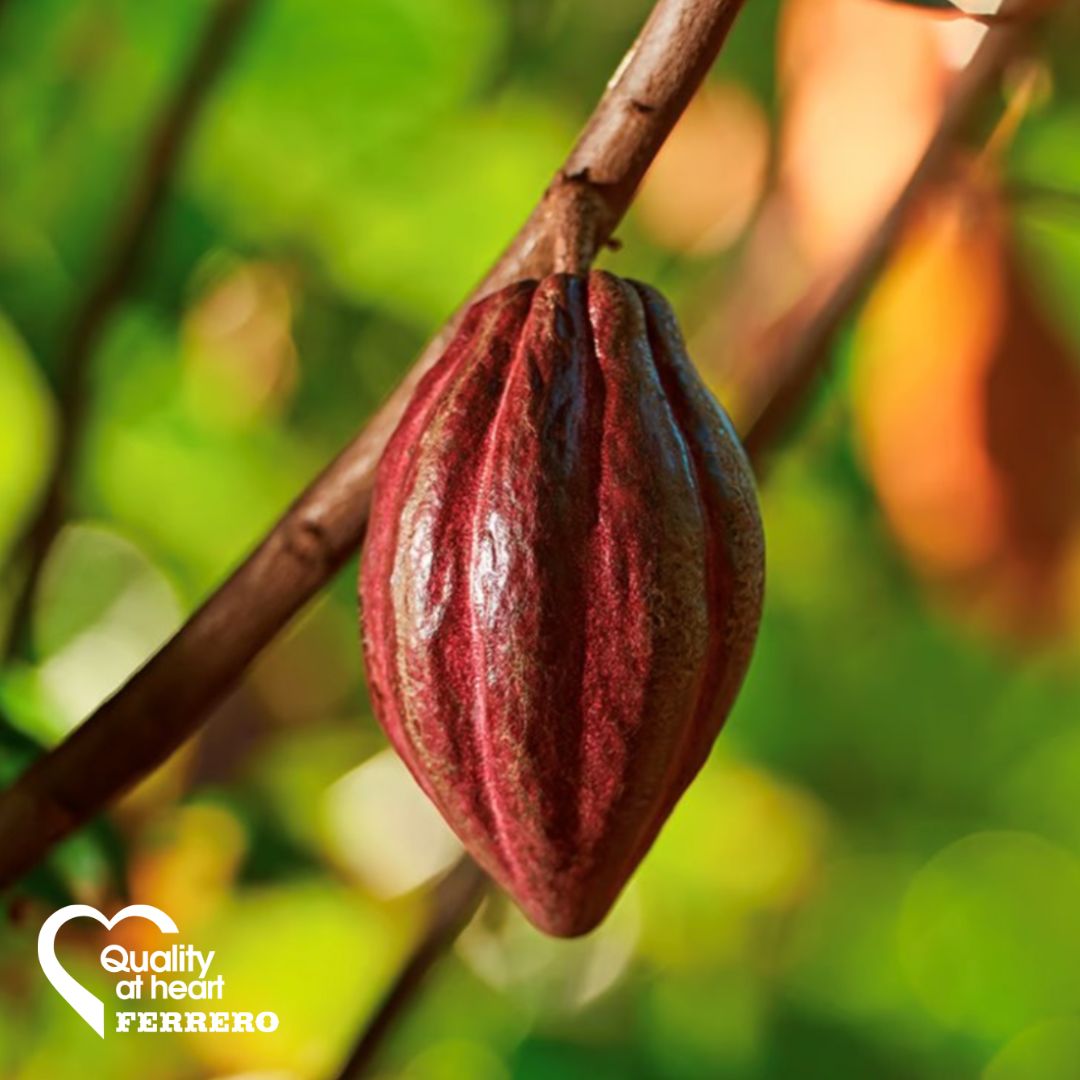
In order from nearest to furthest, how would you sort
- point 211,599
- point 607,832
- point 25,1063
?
point 607,832 → point 211,599 → point 25,1063

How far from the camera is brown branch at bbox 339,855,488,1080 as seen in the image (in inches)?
32.8

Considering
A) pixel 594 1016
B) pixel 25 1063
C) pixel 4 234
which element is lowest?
pixel 25 1063

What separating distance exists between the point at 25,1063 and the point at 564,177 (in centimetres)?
65

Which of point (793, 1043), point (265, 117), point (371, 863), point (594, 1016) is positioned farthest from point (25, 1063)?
point (265, 117)

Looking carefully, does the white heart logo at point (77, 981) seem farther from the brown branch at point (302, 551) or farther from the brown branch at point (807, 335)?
the brown branch at point (302, 551)

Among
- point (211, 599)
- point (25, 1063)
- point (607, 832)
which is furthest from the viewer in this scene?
point (25, 1063)

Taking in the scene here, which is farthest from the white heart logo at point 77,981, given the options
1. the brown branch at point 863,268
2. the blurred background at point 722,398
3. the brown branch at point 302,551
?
the brown branch at point 863,268

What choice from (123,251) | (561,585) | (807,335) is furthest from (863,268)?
(561,585)

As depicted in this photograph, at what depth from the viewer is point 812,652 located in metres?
0.92

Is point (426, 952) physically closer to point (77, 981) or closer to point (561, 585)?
point (77, 981)

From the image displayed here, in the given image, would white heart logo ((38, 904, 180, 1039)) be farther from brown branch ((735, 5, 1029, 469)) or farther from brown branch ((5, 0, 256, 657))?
brown branch ((735, 5, 1029, 469))

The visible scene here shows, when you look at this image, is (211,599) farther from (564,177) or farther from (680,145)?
(680,145)

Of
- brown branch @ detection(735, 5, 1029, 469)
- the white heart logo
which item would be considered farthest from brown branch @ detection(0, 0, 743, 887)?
brown branch @ detection(735, 5, 1029, 469)

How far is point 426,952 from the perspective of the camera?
2.75 ft
